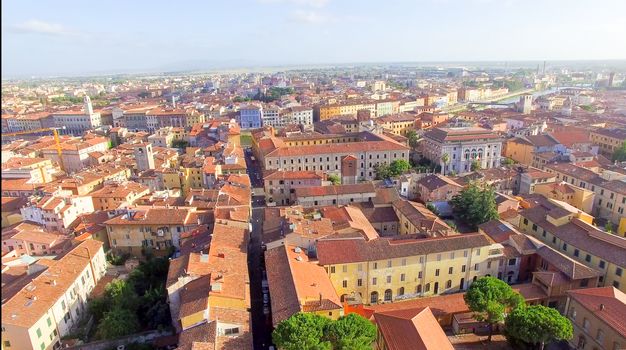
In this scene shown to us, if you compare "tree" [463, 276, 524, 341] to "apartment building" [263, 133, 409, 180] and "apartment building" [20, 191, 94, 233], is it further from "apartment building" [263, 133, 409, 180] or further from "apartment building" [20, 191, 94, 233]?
"apartment building" [20, 191, 94, 233]

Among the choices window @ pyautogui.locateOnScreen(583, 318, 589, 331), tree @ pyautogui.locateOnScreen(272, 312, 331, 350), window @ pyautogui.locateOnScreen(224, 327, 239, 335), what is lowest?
window @ pyautogui.locateOnScreen(583, 318, 589, 331)

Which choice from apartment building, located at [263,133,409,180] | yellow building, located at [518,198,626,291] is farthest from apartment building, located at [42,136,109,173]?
yellow building, located at [518,198,626,291]

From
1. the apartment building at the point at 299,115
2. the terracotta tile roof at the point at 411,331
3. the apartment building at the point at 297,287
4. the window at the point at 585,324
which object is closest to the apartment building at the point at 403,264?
the apartment building at the point at 297,287

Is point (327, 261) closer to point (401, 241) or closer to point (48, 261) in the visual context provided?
point (401, 241)

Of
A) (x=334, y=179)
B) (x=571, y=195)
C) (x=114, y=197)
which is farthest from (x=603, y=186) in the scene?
(x=114, y=197)

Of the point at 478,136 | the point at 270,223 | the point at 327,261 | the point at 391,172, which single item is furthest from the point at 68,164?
the point at 478,136

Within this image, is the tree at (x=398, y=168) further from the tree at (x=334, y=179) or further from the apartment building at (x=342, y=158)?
the tree at (x=334, y=179)
